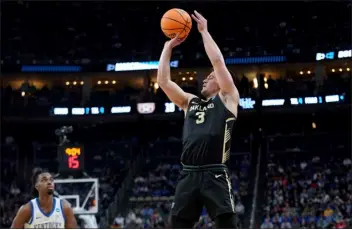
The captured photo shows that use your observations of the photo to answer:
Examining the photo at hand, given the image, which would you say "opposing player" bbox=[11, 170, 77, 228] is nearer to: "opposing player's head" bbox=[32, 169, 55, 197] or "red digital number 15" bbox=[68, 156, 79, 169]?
"opposing player's head" bbox=[32, 169, 55, 197]

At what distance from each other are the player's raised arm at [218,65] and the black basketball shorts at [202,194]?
2.46 feet

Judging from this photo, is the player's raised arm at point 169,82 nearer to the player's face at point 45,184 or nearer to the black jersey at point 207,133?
the black jersey at point 207,133

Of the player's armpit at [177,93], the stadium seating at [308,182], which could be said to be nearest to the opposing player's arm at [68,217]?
the player's armpit at [177,93]

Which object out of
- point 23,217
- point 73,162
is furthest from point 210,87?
point 73,162

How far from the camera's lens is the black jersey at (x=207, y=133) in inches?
276

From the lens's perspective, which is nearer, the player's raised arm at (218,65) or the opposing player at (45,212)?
the player's raised arm at (218,65)

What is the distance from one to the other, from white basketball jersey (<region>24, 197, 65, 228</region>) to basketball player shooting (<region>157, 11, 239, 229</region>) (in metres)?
2.55

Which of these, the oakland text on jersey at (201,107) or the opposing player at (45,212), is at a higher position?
the oakland text on jersey at (201,107)

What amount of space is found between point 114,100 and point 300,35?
9676 millimetres

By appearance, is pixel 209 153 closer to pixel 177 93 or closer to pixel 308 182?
pixel 177 93

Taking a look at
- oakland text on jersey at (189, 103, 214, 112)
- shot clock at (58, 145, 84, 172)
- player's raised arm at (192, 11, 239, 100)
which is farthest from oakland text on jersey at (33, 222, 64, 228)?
shot clock at (58, 145, 84, 172)

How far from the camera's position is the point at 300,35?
120 feet

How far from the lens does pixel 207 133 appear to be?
23.1ft

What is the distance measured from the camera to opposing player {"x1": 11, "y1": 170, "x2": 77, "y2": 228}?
356 inches
